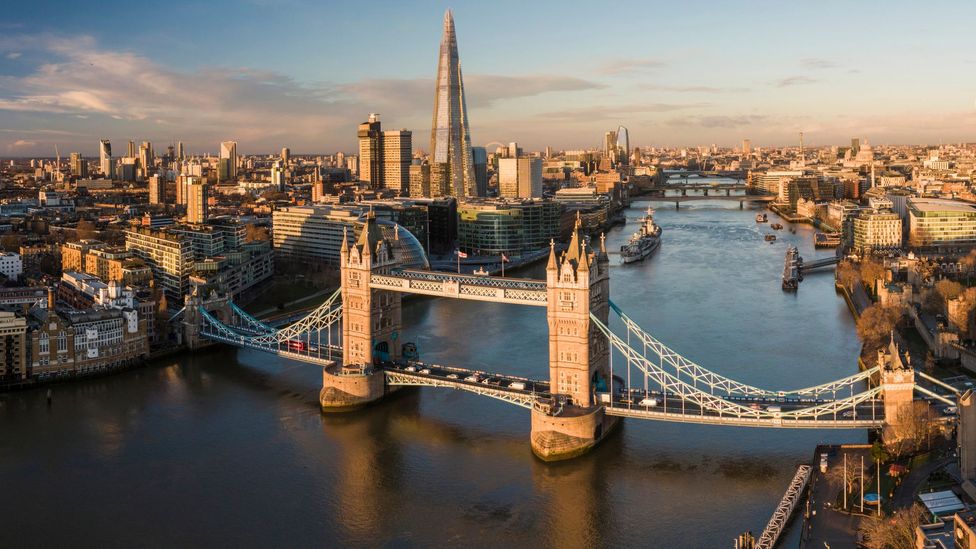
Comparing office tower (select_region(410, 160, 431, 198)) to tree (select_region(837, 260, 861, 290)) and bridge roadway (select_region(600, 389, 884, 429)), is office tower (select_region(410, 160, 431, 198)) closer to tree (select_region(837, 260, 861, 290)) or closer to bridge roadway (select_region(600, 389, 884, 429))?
tree (select_region(837, 260, 861, 290))

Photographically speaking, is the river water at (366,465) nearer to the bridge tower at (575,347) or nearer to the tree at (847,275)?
the bridge tower at (575,347)

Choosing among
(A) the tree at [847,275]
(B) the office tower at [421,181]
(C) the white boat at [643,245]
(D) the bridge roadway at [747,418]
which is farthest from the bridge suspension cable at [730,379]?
(B) the office tower at [421,181]

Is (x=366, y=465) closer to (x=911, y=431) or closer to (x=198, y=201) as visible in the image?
(x=911, y=431)

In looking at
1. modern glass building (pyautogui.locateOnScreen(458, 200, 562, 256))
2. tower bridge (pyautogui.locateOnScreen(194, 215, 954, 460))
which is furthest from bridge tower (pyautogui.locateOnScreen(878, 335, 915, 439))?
modern glass building (pyautogui.locateOnScreen(458, 200, 562, 256))

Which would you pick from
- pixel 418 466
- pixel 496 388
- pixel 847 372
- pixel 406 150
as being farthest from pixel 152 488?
pixel 406 150

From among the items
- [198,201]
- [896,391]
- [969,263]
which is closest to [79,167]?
[198,201]

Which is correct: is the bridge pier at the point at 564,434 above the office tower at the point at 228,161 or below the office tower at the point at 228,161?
below
